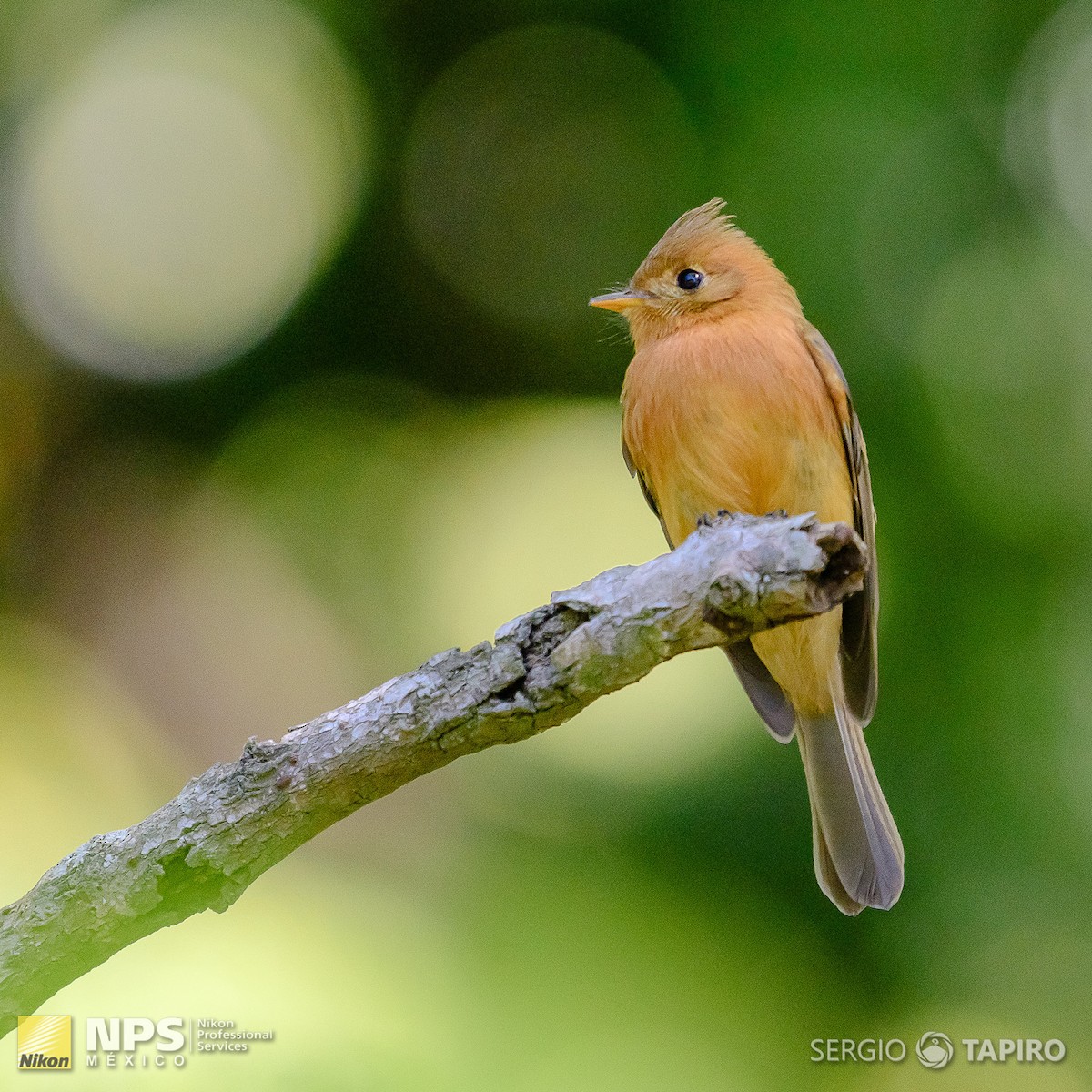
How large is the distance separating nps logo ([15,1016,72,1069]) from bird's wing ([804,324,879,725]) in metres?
2.47

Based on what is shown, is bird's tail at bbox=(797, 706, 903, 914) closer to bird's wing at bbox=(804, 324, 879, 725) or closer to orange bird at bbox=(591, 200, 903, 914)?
orange bird at bbox=(591, 200, 903, 914)

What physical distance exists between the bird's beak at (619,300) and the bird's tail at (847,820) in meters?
1.57

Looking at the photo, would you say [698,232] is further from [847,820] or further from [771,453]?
[847,820]

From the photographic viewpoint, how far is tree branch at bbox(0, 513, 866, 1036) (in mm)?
2334

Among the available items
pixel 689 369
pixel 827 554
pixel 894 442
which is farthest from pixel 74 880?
pixel 894 442

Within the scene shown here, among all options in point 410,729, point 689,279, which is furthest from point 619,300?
point 410,729

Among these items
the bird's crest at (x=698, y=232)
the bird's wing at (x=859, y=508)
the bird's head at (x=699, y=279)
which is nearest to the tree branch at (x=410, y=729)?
the bird's wing at (x=859, y=508)

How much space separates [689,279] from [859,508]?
3.20ft

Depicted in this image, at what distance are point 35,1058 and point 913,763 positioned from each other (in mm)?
2592

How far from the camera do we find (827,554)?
2.37 metres

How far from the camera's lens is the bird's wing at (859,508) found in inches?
148

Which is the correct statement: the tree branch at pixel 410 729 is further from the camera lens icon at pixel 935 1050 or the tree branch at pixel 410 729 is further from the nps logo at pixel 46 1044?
the camera lens icon at pixel 935 1050

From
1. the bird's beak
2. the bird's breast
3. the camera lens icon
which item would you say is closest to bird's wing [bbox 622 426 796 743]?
the bird's breast

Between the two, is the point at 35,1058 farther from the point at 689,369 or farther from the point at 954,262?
the point at 954,262
